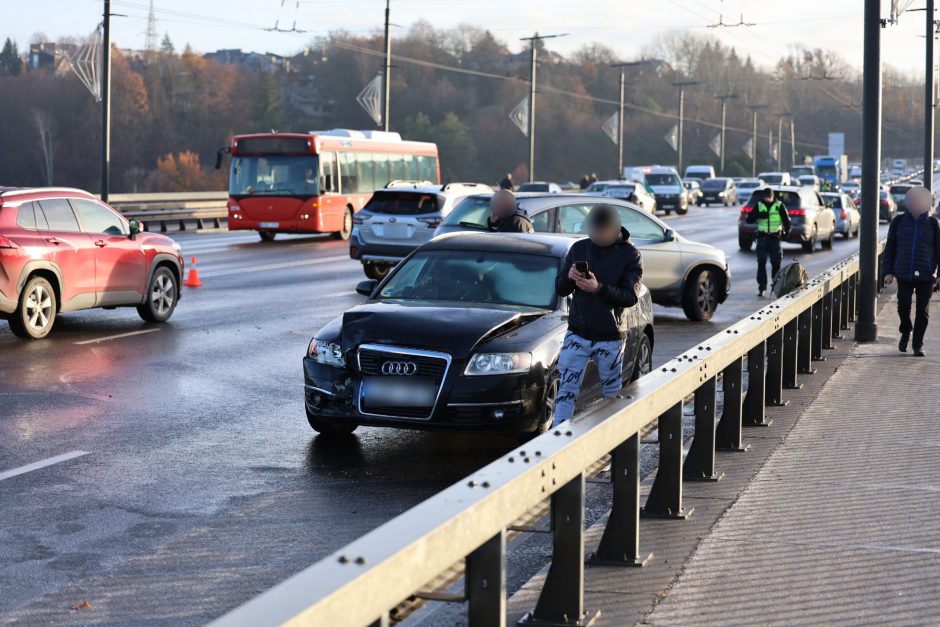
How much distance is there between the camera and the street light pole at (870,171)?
47.4 feet

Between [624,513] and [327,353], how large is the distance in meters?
3.69

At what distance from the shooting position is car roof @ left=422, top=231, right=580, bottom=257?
10.2 metres

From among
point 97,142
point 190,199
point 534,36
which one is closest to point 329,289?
point 190,199

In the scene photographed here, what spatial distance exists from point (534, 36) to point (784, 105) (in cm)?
11179

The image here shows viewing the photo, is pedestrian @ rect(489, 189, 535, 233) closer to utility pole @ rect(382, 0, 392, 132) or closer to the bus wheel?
the bus wheel

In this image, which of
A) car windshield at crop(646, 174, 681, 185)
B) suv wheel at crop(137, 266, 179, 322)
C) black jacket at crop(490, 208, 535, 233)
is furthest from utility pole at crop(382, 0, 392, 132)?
black jacket at crop(490, 208, 535, 233)

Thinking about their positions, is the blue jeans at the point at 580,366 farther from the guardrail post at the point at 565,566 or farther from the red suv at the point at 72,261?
the red suv at the point at 72,261

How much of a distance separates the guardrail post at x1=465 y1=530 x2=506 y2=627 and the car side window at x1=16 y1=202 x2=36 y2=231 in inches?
473

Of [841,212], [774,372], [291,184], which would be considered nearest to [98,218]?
[774,372]

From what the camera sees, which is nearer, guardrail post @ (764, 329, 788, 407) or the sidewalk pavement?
the sidewalk pavement

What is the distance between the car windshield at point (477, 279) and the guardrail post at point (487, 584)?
18.7 feet

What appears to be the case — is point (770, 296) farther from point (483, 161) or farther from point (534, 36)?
point (483, 161)

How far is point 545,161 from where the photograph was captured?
522 feet

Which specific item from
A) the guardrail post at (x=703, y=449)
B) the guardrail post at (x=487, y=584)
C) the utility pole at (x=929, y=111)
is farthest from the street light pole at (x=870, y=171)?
the utility pole at (x=929, y=111)
